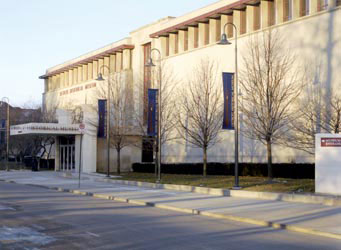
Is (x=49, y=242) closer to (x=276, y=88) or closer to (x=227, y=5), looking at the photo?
(x=276, y=88)

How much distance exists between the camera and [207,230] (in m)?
13.9

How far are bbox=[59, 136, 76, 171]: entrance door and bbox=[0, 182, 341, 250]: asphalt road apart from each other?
30393 mm

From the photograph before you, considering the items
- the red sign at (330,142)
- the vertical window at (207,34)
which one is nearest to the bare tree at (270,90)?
the red sign at (330,142)

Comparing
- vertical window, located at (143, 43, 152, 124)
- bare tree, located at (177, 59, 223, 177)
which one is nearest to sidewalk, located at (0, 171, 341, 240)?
bare tree, located at (177, 59, 223, 177)

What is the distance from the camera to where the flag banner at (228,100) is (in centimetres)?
2720

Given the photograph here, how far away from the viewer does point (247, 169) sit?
3400 cm

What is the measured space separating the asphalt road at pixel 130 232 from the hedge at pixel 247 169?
1342cm

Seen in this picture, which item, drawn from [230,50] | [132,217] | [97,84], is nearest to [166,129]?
[230,50]

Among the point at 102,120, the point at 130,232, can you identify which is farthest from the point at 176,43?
the point at 130,232

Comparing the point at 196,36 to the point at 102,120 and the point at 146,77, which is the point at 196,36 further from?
the point at 102,120

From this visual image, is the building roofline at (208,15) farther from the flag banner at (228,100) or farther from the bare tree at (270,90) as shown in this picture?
the flag banner at (228,100)

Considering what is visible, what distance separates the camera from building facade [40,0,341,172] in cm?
3103

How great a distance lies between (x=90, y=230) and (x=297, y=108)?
20.5 metres

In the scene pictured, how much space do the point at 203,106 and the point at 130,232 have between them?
2349 centimetres
